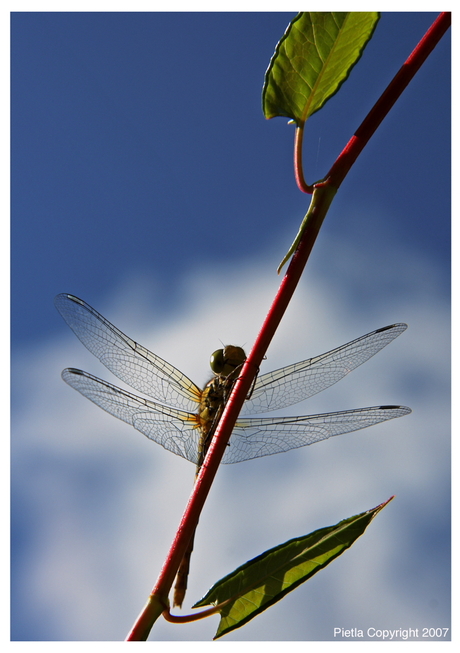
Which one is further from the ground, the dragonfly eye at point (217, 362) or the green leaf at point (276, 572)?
the dragonfly eye at point (217, 362)

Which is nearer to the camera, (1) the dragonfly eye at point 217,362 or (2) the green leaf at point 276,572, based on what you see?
(2) the green leaf at point 276,572

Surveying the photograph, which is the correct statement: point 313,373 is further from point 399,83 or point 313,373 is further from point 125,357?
point 399,83

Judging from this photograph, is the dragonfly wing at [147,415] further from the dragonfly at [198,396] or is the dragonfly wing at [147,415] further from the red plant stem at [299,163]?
the red plant stem at [299,163]

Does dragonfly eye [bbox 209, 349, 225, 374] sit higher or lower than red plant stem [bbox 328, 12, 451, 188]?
lower

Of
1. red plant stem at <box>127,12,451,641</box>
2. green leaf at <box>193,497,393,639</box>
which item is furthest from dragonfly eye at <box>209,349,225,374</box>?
red plant stem at <box>127,12,451,641</box>

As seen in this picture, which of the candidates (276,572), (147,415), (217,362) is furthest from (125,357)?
(276,572)

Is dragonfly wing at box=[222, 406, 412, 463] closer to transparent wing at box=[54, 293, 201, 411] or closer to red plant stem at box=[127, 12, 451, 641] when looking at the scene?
transparent wing at box=[54, 293, 201, 411]

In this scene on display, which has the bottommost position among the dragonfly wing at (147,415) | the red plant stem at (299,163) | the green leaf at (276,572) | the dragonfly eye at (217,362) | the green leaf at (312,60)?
the green leaf at (276,572)

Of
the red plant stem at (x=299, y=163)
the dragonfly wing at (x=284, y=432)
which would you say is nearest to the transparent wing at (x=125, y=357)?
the dragonfly wing at (x=284, y=432)
